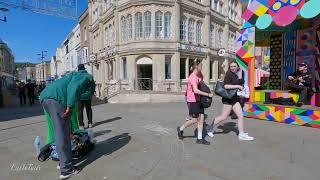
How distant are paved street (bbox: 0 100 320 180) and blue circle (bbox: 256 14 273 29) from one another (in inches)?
130

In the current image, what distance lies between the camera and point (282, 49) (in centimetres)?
1248

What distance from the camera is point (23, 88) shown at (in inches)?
704

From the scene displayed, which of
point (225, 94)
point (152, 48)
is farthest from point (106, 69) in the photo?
point (225, 94)

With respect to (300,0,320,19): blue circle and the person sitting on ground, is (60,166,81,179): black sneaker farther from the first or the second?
(300,0,320,19): blue circle

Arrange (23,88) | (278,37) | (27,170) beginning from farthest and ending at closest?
(23,88) < (278,37) < (27,170)

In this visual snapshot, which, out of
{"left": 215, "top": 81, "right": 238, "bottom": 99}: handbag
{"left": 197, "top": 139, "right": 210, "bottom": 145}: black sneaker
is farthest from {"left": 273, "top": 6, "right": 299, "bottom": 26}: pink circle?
{"left": 197, "top": 139, "right": 210, "bottom": 145}: black sneaker

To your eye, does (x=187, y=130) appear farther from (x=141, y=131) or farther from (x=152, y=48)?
(x=152, y=48)

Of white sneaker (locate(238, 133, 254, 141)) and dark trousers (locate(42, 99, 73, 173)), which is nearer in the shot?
dark trousers (locate(42, 99, 73, 173))

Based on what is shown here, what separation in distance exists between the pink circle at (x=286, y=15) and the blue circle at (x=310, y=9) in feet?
0.87

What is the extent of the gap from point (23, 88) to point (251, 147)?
647 inches

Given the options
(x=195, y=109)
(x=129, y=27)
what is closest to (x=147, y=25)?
(x=129, y=27)

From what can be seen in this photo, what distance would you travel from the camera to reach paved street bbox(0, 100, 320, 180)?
4.20 meters

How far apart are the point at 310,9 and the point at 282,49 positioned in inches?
207

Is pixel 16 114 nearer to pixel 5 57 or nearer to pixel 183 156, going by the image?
pixel 183 156
